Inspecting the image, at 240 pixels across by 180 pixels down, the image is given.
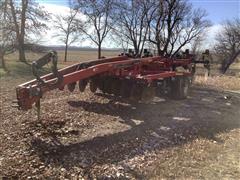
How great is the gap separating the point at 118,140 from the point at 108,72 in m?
2.44

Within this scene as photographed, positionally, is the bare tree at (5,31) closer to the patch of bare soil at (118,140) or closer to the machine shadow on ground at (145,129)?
the patch of bare soil at (118,140)

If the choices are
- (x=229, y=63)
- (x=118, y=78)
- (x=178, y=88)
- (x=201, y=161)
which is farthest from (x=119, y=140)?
(x=229, y=63)

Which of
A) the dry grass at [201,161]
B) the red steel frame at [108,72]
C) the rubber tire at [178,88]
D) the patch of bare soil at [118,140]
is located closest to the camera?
the dry grass at [201,161]

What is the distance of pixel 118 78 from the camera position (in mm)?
10109

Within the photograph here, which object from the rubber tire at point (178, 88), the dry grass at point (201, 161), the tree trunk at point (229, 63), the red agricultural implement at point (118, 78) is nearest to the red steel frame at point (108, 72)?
the red agricultural implement at point (118, 78)

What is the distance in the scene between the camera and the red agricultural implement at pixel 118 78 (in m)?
7.00

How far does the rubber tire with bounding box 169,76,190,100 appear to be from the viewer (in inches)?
439

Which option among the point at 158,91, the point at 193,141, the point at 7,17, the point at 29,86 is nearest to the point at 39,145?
the point at 29,86

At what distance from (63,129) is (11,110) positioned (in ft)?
8.43

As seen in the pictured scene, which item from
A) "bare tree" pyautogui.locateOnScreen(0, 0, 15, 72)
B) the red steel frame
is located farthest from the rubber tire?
"bare tree" pyautogui.locateOnScreen(0, 0, 15, 72)

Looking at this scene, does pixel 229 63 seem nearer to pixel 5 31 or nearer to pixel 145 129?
pixel 5 31

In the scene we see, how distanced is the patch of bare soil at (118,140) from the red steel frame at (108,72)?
2.62 feet

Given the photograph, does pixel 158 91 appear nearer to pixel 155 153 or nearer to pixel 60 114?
pixel 60 114

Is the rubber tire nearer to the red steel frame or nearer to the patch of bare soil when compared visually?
the red steel frame
